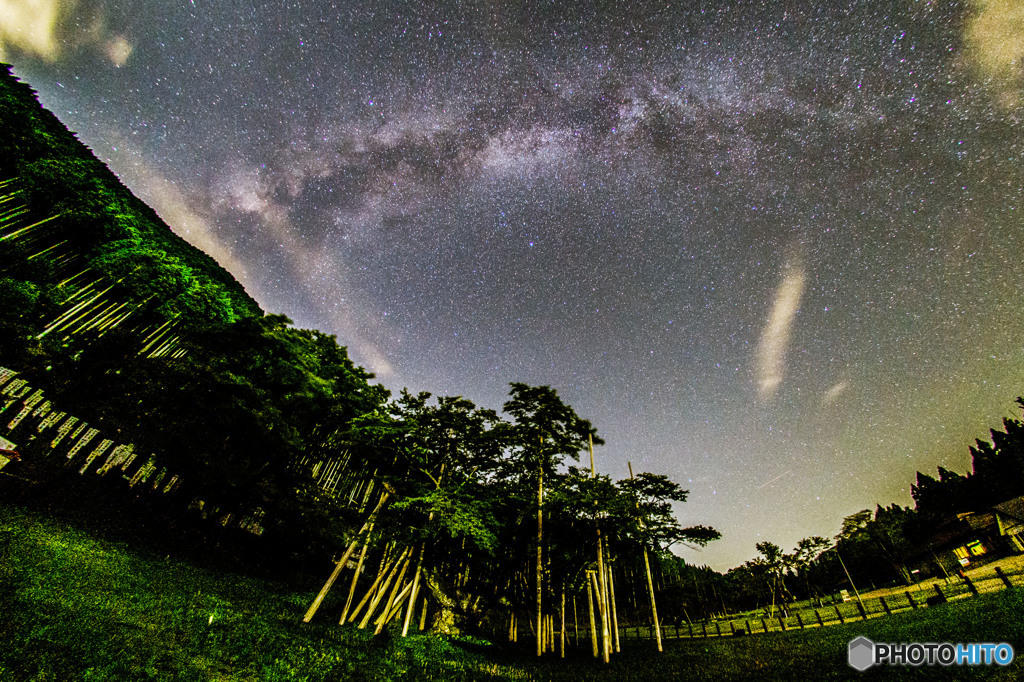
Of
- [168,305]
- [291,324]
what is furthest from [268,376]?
[168,305]

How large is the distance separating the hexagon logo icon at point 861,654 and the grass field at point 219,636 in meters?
0.41

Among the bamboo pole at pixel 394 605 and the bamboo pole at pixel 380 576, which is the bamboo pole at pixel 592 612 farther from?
the bamboo pole at pixel 380 576

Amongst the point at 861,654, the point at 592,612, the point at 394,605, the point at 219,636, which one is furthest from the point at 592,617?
the point at 219,636

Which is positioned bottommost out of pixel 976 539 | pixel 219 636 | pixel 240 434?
pixel 219 636

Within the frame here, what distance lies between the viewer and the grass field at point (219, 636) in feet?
22.0

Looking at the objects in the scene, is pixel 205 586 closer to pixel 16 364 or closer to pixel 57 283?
pixel 16 364

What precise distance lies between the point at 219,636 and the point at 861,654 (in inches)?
750

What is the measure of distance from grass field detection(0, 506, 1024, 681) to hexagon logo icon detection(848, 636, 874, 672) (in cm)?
41

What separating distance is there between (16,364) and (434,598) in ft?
69.0

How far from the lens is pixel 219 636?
9133mm

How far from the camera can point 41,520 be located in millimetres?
11742

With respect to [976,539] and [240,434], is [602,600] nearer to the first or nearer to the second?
[240,434]

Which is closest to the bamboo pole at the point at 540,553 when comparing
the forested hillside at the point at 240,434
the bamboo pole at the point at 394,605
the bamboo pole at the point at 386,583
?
the forested hillside at the point at 240,434

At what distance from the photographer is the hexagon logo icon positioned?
34.9 feet
